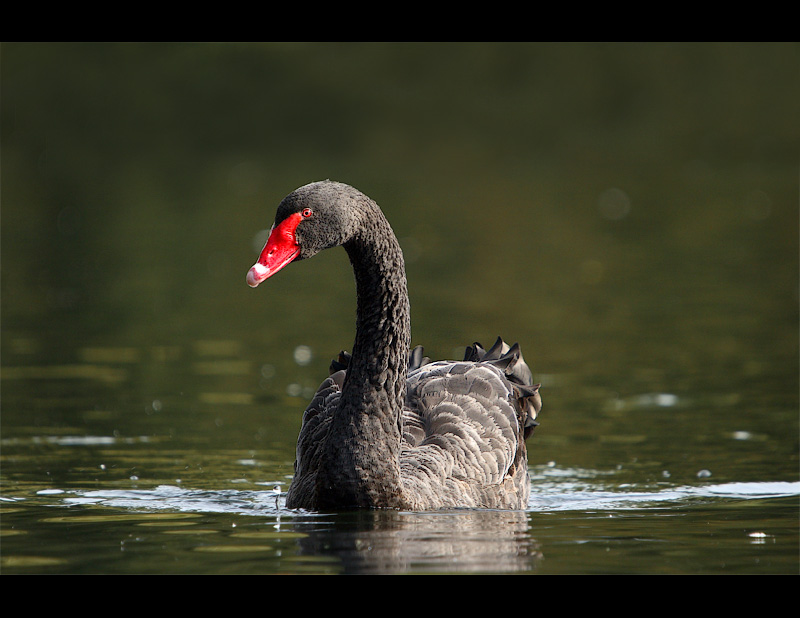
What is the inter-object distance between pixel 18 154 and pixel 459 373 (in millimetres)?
35453

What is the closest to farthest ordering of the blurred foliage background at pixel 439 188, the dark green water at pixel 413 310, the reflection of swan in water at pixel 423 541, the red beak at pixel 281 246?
the reflection of swan in water at pixel 423 541
the red beak at pixel 281 246
the dark green water at pixel 413 310
the blurred foliage background at pixel 439 188

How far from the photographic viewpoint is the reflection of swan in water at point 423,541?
6477 millimetres

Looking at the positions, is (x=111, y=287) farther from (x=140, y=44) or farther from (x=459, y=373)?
(x=140, y=44)

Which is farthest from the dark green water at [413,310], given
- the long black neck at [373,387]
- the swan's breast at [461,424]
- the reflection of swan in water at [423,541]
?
the swan's breast at [461,424]

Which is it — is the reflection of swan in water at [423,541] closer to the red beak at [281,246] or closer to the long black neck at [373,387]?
the long black neck at [373,387]

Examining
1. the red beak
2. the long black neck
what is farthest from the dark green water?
the red beak

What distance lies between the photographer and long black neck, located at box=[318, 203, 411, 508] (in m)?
7.71

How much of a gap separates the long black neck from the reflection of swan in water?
0.18 meters

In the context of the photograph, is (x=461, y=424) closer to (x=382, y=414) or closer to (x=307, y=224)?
(x=382, y=414)

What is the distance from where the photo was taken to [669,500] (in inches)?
336

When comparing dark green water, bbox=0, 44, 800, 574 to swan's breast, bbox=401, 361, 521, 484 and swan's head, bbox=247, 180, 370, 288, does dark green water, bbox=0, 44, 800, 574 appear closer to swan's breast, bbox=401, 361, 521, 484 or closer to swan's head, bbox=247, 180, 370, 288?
swan's breast, bbox=401, 361, 521, 484

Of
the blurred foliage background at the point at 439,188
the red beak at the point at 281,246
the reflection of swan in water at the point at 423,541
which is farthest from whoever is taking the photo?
the blurred foliage background at the point at 439,188

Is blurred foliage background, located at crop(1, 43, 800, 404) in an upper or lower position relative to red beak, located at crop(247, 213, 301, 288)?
upper

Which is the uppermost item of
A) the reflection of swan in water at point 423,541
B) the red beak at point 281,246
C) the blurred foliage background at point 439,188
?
the blurred foliage background at point 439,188
